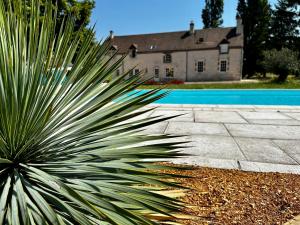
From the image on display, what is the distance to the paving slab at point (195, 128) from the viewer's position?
265 inches

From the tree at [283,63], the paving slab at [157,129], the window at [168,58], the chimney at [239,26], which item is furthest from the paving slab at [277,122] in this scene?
the chimney at [239,26]

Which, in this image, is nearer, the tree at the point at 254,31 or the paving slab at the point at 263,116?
the paving slab at the point at 263,116

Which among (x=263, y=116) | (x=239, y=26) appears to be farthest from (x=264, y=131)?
(x=239, y=26)

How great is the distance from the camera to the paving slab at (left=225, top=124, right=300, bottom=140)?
631 cm

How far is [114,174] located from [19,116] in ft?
2.38

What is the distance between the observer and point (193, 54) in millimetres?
35406

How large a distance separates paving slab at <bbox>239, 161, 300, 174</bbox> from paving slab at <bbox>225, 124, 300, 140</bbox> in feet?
7.01

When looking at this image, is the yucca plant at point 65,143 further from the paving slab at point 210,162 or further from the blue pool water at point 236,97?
the blue pool water at point 236,97

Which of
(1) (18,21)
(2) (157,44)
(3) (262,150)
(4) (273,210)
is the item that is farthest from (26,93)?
(2) (157,44)

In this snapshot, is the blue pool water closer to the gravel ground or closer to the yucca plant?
the gravel ground

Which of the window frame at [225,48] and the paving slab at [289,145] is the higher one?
the window frame at [225,48]

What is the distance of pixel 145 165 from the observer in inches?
71.1

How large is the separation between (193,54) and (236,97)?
18.5 metres

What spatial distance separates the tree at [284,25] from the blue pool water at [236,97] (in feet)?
95.7
